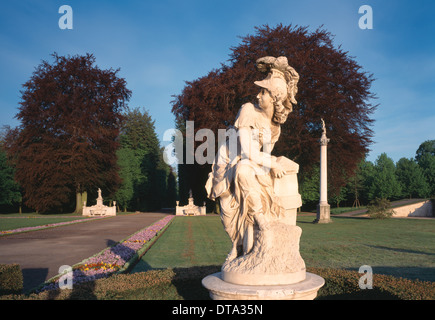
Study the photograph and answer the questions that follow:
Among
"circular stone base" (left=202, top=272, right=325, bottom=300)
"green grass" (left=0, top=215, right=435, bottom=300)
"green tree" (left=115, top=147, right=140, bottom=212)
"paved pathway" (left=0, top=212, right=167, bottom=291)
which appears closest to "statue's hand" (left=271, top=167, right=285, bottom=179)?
"circular stone base" (left=202, top=272, right=325, bottom=300)

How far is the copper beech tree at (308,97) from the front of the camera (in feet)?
73.9

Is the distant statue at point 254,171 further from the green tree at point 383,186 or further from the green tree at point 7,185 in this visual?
the green tree at point 383,186

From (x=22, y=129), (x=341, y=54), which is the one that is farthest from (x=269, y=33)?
(x=22, y=129)

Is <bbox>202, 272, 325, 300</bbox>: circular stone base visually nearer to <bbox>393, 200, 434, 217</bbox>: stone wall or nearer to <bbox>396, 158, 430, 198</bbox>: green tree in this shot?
<bbox>393, 200, 434, 217</bbox>: stone wall

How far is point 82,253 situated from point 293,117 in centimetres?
1558

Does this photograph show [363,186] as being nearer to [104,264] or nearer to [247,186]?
[104,264]

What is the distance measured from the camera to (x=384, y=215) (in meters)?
25.1

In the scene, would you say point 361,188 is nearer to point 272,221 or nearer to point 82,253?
point 82,253

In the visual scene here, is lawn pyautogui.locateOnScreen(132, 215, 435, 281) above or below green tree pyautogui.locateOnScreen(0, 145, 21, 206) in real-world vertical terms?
below

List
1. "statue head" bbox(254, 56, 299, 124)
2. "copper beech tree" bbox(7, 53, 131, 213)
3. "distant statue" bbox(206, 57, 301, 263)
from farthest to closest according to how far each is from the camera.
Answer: "copper beech tree" bbox(7, 53, 131, 213) → "statue head" bbox(254, 56, 299, 124) → "distant statue" bbox(206, 57, 301, 263)

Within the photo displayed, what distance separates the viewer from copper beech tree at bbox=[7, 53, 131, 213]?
30.6 meters

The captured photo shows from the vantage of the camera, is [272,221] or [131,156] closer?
[272,221]

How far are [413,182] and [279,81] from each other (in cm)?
5260

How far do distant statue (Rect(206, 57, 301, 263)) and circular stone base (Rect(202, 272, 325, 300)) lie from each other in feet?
1.81
